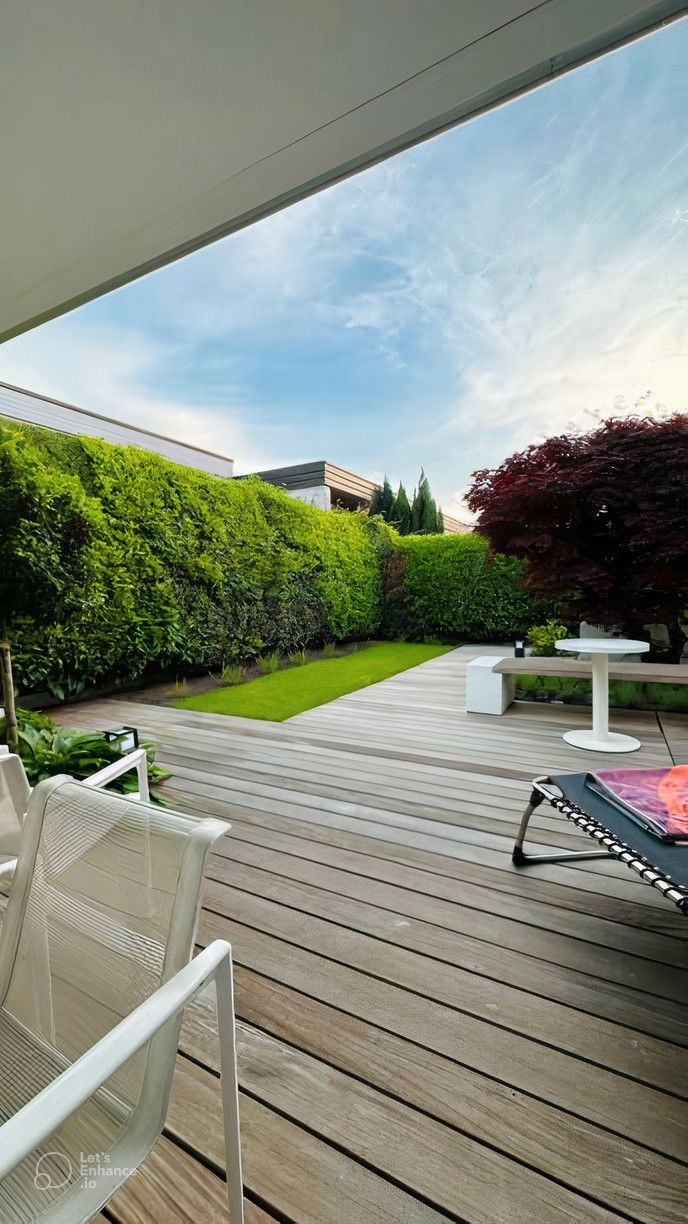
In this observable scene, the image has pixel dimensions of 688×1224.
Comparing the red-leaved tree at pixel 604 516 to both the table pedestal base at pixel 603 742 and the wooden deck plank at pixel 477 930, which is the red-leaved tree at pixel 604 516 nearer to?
the table pedestal base at pixel 603 742

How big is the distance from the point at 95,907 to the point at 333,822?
169 centimetres

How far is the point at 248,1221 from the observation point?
0.89m

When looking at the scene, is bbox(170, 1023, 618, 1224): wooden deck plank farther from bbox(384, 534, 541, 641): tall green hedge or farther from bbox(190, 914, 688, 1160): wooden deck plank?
bbox(384, 534, 541, 641): tall green hedge

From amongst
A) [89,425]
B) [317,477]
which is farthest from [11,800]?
[317,477]

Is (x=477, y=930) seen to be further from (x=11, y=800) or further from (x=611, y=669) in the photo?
(x=611, y=669)

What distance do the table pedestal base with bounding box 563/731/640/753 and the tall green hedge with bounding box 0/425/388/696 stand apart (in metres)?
3.47

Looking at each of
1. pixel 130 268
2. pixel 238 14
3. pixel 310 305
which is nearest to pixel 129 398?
pixel 310 305

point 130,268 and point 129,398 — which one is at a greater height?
point 129,398

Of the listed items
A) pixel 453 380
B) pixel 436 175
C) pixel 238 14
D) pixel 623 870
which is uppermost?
pixel 453 380

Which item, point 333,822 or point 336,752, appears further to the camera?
point 336,752

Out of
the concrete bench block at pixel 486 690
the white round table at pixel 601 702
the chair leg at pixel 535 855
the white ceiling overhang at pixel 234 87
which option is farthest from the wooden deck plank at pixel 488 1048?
the concrete bench block at pixel 486 690

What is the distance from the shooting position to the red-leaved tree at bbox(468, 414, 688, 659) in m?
4.37

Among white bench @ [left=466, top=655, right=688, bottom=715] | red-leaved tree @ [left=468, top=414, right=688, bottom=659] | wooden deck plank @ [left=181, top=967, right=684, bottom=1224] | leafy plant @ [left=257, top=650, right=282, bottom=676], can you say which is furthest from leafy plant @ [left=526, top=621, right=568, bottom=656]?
wooden deck plank @ [left=181, top=967, right=684, bottom=1224]

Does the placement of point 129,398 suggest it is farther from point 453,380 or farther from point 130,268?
point 453,380
